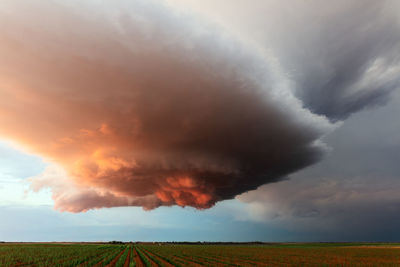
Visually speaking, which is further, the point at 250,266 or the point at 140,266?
the point at 250,266

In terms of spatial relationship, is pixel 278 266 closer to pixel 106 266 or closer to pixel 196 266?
pixel 196 266

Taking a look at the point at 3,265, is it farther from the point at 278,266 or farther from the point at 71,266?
the point at 278,266

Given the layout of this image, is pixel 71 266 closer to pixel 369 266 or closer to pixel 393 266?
pixel 369 266

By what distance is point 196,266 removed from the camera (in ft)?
114

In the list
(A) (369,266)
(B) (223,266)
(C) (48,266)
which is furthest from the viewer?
(A) (369,266)

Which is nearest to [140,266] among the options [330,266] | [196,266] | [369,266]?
[196,266]

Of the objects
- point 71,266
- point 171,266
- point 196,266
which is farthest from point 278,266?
point 71,266

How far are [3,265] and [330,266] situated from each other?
1836 inches

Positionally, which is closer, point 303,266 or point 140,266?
point 140,266

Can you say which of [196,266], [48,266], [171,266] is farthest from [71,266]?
[196,266]

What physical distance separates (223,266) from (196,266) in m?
4.30

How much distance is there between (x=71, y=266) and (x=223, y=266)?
20538 mm

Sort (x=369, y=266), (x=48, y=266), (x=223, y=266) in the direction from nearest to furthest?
(x=48, y=266), (x=223, y=266), (x=369, y=266)

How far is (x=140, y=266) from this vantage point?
1326 inches
